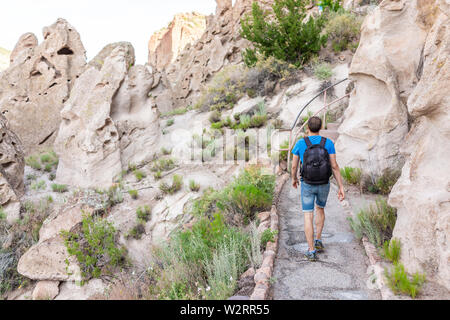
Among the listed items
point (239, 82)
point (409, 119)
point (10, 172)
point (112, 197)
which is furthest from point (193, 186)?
point (239, 82)

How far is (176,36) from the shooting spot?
4638 cm

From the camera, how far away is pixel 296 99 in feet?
37.4

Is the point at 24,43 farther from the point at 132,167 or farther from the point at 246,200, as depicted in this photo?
the point at 246,200

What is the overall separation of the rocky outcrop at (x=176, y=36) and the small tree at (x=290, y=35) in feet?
115

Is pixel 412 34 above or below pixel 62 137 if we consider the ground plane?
above

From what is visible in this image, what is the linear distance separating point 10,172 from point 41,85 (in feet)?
24.0

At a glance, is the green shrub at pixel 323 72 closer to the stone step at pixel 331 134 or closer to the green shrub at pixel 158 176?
the stone step at pixel 331 134

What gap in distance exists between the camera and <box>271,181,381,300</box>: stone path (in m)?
3.28

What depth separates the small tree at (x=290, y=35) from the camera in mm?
11984

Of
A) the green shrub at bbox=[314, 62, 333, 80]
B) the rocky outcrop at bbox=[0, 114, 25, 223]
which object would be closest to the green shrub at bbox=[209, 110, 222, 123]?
the green shrub at bbox=[314, 62, 333, 80]

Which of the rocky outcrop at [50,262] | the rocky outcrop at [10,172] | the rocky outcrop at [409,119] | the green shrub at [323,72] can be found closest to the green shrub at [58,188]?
the rocky outcrop at [10,172]
